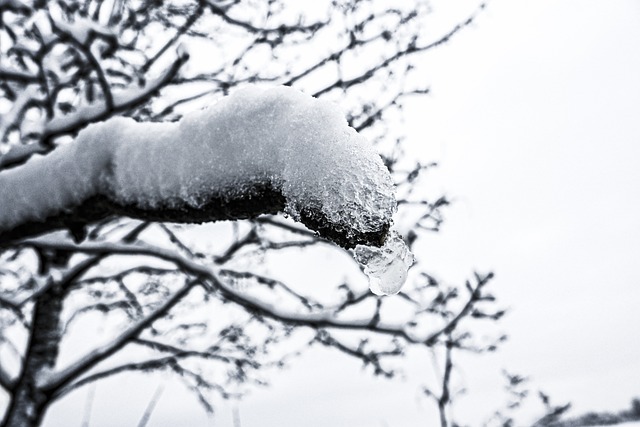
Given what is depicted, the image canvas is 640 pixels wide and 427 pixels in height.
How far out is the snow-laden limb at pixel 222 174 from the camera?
3.21 ft

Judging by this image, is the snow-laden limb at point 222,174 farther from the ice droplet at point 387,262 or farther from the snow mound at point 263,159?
the ice droplet at point 387,262

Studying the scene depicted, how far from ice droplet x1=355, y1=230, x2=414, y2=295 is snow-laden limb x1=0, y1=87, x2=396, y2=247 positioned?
13 centimetres

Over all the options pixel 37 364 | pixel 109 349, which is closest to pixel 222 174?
pixel 109 349

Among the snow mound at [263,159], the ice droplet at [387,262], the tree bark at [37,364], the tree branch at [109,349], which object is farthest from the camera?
the tree bark at [37,364]

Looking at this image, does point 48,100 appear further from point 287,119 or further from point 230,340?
point 230,340

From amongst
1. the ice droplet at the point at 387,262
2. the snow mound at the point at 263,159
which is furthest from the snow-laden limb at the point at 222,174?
the ice droplet at the point at 387,262

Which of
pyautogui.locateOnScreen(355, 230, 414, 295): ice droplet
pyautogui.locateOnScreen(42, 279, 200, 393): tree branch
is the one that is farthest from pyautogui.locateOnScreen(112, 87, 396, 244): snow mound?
pyautogui.locateOnScreen(42, 279, 200, 393): tree branch

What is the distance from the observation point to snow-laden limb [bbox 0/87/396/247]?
38.5 inches

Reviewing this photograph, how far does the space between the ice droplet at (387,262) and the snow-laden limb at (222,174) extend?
0.13 metres

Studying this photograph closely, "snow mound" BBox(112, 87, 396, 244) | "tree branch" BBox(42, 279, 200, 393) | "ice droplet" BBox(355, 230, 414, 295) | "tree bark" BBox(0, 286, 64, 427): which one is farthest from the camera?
"tree bark" BBox(0, 286, 64, 427)

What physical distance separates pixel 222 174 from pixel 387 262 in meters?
0.49

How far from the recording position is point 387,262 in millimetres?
1176

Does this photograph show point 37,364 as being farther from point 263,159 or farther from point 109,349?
point 263,159

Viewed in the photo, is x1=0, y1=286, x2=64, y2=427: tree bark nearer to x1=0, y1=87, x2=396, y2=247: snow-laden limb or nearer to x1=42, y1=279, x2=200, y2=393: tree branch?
x1=42, y1=279, x2=200, y2=393: tree branch
